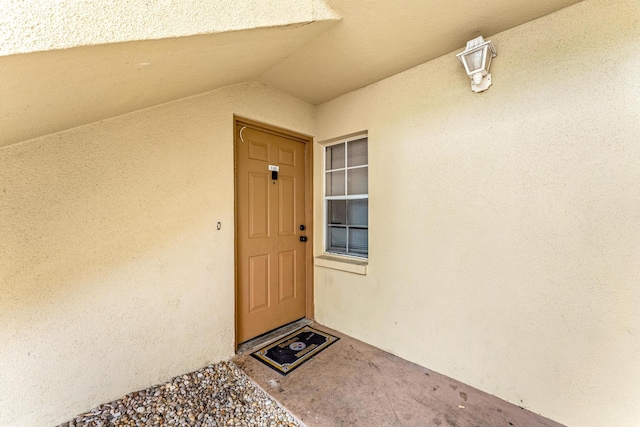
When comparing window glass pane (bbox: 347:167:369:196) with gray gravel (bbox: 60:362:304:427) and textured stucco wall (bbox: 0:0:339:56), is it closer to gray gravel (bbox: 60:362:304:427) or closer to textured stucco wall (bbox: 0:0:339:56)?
textured stucco wall (bbox: 0:0:339:56)

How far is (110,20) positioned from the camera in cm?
81

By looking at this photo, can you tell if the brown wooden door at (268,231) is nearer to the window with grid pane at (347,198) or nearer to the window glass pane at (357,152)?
the window with grid pane at (347,198)

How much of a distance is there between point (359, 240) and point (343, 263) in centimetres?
31

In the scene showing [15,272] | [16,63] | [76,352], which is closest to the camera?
[16,63]

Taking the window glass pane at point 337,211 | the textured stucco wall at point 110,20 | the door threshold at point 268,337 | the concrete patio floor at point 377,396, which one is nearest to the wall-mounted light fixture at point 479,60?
the textured stucco wall at point 110,20

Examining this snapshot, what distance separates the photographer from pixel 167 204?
188 centimetres

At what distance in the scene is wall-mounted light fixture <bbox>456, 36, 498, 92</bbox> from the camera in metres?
1.63

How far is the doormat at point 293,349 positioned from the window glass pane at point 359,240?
922 millimetres

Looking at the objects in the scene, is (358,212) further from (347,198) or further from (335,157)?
(335,157)

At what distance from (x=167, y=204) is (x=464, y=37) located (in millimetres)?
2431

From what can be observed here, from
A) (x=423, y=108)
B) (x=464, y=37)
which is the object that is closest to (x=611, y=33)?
(x=464, y=37)

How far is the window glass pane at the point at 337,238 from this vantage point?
9.40 feet

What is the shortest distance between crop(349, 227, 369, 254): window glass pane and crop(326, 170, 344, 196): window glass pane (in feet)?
1.49

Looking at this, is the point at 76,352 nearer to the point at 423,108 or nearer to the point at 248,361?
the point at 248,361
